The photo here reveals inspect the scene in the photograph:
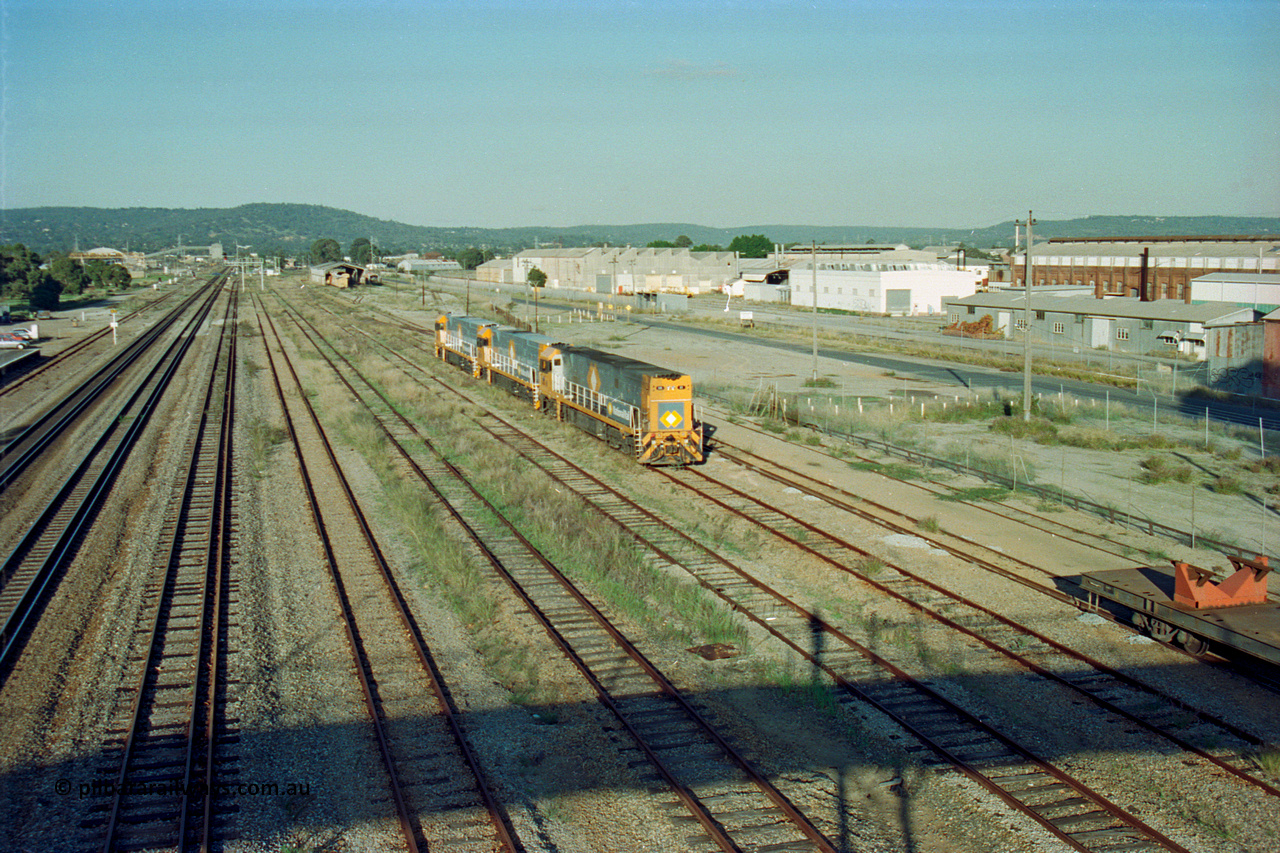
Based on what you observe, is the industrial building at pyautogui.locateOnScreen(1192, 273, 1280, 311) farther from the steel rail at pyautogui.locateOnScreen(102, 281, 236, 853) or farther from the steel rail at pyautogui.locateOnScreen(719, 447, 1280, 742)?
the steel rail at pyautogui.locateOnScreen(102, 281, 236, 853)

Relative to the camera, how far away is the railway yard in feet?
33.9

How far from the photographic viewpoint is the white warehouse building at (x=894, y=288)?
94.1m

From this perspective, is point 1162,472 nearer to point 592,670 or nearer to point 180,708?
point 592,670

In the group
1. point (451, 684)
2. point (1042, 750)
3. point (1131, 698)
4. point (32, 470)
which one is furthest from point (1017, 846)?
point (32, 470)

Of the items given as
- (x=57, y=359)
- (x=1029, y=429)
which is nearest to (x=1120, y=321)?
(x=1029, y=429)

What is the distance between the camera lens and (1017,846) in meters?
9.70

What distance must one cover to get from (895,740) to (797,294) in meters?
96.6

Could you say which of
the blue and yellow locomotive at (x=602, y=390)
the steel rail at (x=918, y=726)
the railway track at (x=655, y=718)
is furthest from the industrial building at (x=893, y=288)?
the steel rail at (x=918, y=726)

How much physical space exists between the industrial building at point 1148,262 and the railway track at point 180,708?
68.8 metres

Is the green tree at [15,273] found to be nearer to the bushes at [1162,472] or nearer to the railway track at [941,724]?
the railway track at [941,724]

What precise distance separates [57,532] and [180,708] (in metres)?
11.2

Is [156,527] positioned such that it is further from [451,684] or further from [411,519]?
[451,684]

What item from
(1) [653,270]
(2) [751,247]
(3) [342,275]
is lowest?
(1) [653,270]

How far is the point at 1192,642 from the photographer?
574 inches
